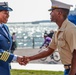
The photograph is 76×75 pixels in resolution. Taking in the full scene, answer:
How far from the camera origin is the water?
2562 centimetres

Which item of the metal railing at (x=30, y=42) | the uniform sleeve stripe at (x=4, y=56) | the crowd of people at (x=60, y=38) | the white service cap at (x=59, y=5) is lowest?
the metal railing at (x=30, y=42)

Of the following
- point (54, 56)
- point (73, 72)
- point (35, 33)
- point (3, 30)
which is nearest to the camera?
point (73, 72)

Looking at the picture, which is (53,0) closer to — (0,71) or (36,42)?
(0,71)

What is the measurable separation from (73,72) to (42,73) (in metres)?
7.24

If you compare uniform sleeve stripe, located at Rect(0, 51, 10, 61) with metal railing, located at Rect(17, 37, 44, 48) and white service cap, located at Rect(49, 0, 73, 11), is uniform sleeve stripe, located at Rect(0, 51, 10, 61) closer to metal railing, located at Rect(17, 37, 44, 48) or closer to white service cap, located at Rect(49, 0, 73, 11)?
white service cap, located at Rect(49, 0, 73, 11)

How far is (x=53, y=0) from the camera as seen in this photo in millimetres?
5195

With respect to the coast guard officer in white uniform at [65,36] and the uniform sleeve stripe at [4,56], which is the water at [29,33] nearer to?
the uniform sleeve stripe at [4,56]

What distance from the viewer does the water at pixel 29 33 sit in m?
25.6

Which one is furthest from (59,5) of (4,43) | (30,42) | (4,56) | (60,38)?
(30,42)

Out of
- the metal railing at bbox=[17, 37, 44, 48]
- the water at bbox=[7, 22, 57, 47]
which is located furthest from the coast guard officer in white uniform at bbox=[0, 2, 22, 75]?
the metal railing at bbox=[17, 37, 44, 48]

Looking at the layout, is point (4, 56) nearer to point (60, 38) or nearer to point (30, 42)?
point (60, 38)

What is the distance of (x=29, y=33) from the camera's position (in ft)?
89.1

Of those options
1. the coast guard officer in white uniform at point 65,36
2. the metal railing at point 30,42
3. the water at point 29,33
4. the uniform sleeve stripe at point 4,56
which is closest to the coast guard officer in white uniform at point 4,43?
the uniform sleeve stripe at point 4,56

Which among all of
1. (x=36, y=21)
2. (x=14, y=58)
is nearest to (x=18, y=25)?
(x=36, y=21)
